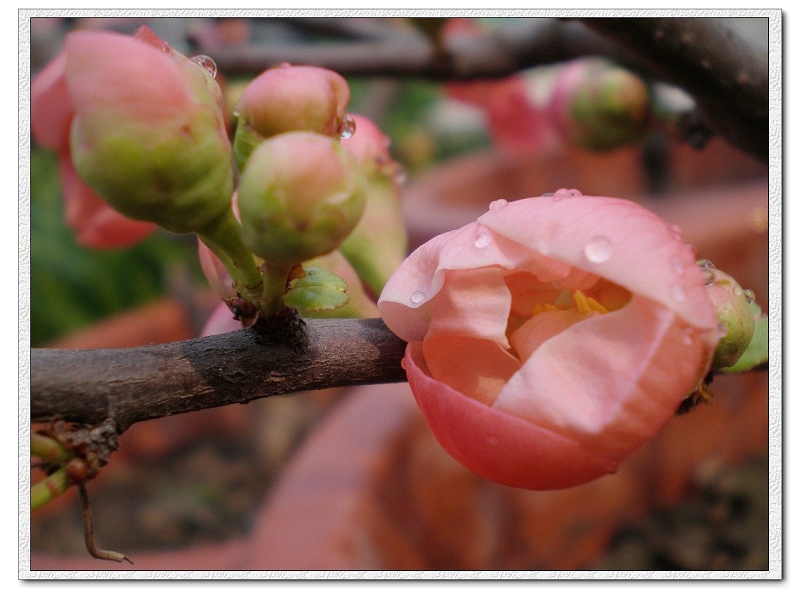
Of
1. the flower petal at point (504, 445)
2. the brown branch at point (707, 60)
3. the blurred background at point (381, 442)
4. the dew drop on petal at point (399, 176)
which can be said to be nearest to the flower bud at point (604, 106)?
the blurred background at point (381, 442)

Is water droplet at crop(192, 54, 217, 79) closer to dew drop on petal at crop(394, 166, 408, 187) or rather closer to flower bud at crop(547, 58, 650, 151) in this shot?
dew drop on petal at crop(394, 166, 408, 187)

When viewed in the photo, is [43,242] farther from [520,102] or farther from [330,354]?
[330,354]

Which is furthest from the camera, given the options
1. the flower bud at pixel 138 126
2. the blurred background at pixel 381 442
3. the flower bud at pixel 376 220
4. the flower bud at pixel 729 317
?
the blurred background at pixel 381 442

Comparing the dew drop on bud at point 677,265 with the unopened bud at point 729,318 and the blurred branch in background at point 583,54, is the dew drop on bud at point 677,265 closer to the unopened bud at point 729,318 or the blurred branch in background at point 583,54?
the unopened bud at point 729,318

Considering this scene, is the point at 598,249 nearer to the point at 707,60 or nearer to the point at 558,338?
the point at 558,338

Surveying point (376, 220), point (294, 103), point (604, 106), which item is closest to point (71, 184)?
point (376, 220)

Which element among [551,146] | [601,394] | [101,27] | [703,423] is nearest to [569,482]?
[601,394]
